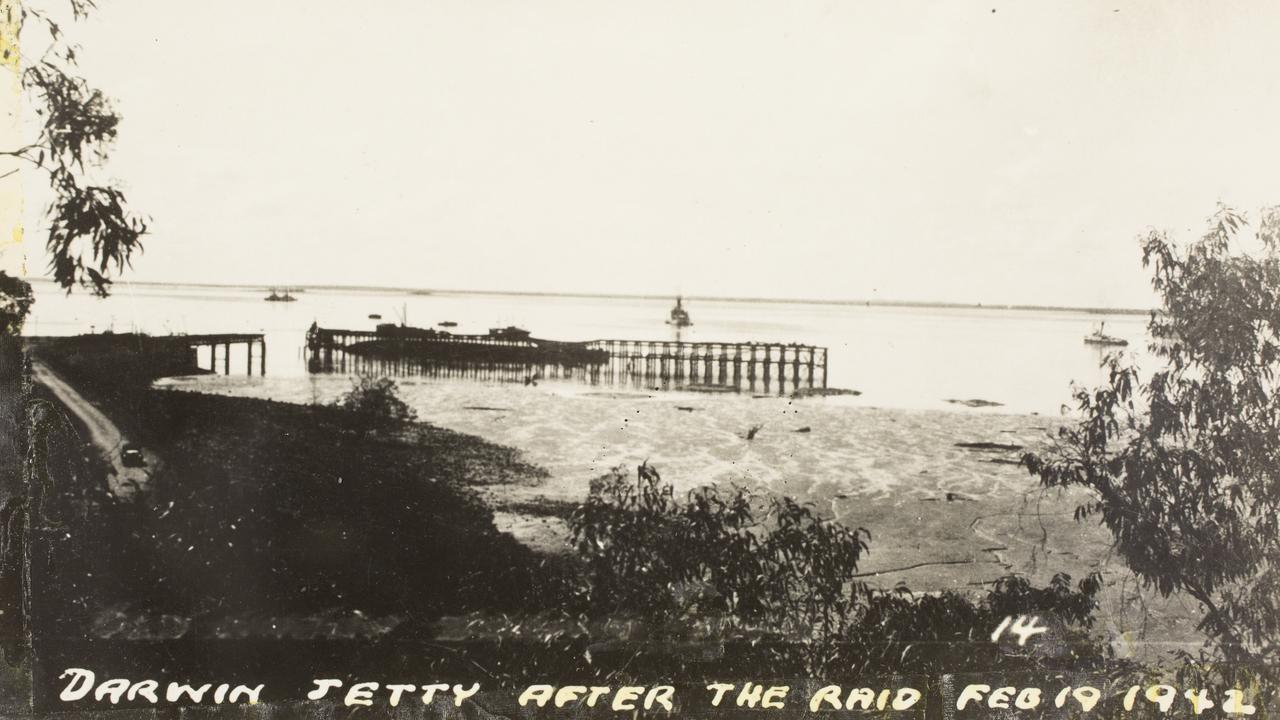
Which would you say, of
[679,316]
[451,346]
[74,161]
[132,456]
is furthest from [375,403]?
[74,161]

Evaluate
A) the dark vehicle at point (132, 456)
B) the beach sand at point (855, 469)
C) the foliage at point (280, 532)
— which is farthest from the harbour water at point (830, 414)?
the dark vehicle at point (132, 456)

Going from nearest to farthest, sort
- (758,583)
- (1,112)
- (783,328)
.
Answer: (1,112) → (758,583) → (783,328)

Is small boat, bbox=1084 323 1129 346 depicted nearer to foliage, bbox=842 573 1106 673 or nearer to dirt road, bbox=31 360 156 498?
foliage, bbox=842 573 1106 673

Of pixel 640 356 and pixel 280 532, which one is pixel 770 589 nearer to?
pixel 640 356

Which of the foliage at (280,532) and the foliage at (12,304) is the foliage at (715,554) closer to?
the foliage at (280,532)

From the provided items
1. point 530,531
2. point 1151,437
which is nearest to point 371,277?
point 530,531

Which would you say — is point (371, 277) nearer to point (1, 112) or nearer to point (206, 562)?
point (206, 562)

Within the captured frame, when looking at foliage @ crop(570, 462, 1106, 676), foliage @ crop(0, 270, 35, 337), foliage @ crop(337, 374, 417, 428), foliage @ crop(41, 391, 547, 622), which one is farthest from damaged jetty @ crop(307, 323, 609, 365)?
foliage @ crop(0, 270, 35, 337)
